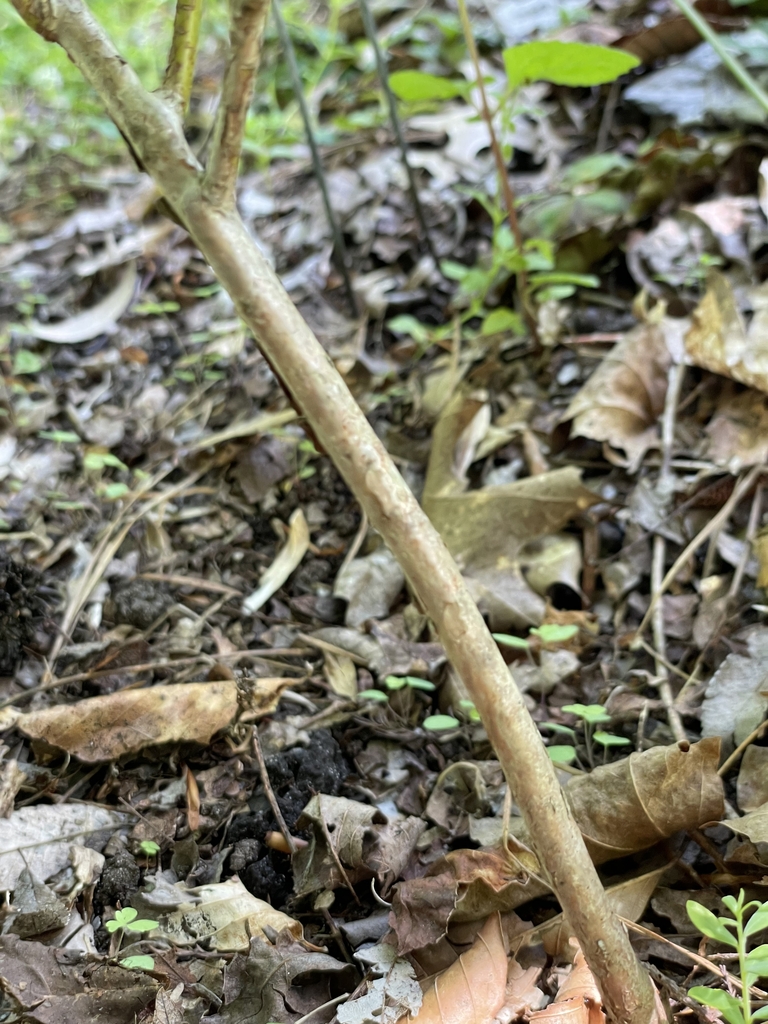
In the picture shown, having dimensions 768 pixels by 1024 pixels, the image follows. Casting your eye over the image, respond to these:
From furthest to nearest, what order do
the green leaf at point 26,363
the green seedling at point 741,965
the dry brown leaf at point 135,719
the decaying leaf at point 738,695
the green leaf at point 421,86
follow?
1. the green leaf at point 26,363
2. the green leaf at point 421,86
3. the dry brown leaf at point 135,719
4. the decaying leaf at point 738,695
5. the green seedling at point 741,965

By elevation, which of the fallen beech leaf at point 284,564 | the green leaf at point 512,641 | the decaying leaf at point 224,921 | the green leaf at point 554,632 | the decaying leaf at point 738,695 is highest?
the fallen beech leaf at point 284,564

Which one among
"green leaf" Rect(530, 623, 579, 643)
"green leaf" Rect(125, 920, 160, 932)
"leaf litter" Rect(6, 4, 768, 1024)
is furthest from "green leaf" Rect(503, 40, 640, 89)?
"green leaf" Rect(125, 920, 160, 932)

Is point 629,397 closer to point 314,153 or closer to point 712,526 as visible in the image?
point 712,526

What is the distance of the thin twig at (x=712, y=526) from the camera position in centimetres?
174

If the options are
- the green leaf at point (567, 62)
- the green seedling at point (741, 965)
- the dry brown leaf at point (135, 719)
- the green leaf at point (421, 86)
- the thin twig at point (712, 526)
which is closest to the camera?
the green seedling at point (741, 965)

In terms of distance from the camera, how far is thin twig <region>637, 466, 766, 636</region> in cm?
174

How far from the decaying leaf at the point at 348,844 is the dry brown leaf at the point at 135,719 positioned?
0.28m

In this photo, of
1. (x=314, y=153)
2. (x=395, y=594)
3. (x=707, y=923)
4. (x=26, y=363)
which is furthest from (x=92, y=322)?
(x=707, y=923)

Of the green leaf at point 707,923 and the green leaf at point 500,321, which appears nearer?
the green leaf at point 707,923

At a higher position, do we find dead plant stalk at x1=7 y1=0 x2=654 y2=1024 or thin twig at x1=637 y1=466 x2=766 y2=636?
dead plant stalk at x1=7 y1=0 x2=654 y2=1024

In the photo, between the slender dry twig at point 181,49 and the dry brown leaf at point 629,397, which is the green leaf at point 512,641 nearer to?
the dry brown leaf at point 629,397


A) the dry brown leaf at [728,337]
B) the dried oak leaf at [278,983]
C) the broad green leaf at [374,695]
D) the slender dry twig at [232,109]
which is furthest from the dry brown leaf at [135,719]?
the dry brown leaf at [728,337]

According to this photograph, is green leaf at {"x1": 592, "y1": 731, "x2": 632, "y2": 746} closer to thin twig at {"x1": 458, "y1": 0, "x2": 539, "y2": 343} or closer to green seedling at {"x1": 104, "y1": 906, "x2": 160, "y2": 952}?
green seedling at {"x1": 104, "y1": 906, "x2": 160, "y2": 952}

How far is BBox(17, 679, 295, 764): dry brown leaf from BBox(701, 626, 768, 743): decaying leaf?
0.87 m
